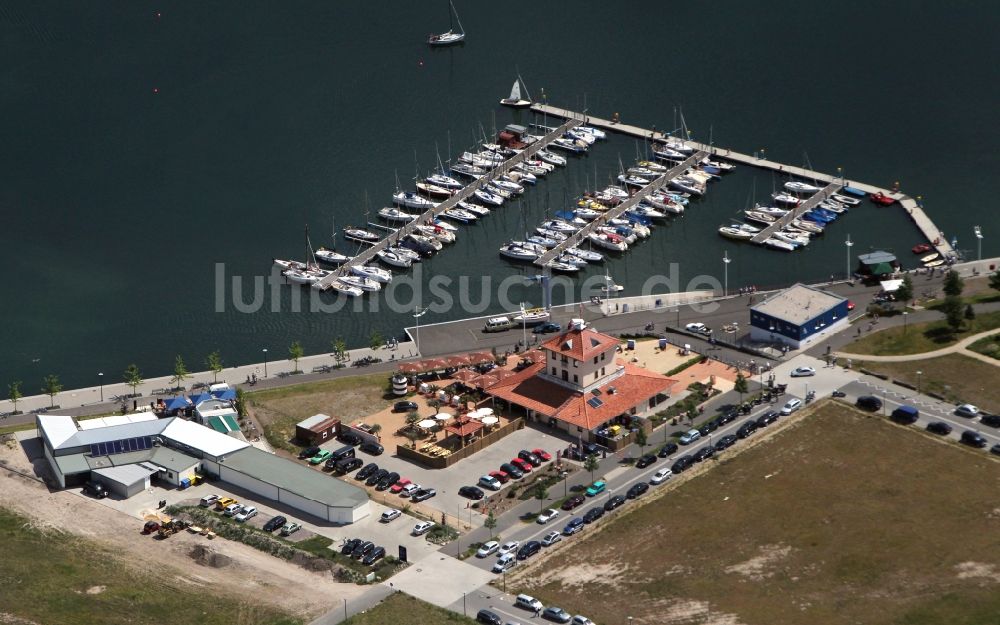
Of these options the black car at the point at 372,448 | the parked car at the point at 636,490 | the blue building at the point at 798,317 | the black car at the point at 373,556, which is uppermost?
the blue building at the point at 798,317

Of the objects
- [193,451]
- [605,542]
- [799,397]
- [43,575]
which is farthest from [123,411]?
[799,397]

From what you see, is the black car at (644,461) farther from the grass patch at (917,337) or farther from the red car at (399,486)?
the grass patch at (917,337)

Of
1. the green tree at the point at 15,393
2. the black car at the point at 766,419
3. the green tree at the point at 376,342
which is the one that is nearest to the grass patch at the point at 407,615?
the black car at the point at 766,419

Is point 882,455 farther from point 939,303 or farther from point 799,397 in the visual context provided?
point 939,303

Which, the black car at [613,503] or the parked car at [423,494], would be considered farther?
the parked car at [423,494]

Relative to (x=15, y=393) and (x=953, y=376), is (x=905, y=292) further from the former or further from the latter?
(x=15, y=393)

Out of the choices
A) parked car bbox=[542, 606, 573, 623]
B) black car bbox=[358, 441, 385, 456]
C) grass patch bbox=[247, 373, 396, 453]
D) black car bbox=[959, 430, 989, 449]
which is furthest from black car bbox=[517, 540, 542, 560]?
black car bbox=[959, 430, 989, 449]
